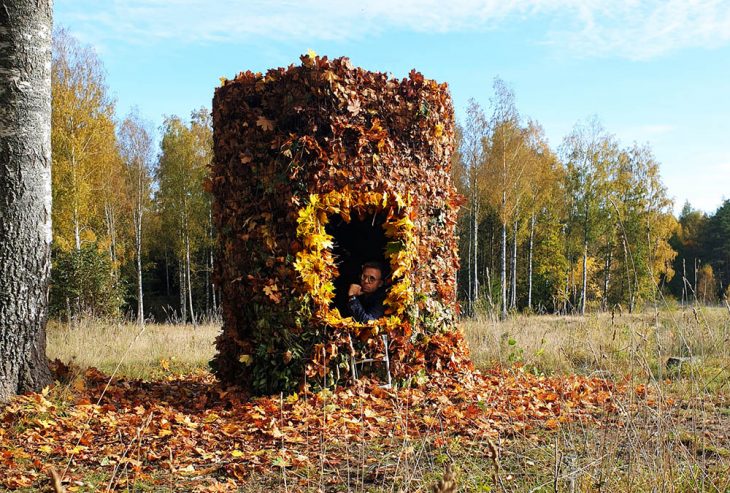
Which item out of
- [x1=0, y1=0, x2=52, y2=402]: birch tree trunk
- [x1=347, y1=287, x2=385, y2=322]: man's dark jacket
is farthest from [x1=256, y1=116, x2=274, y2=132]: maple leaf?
[x1=347, y1=287, x2=385, y2=322]: man's dark jacket

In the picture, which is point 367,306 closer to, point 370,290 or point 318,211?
point 370,290

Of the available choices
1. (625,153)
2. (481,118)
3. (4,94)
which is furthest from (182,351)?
(625,153)

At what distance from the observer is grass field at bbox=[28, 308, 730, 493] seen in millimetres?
3174

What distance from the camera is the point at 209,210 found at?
26.8 metres

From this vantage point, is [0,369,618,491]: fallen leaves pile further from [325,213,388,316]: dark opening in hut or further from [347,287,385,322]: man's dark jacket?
[325,213,388,316]: dark opening in hut

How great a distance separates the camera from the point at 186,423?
5.32m

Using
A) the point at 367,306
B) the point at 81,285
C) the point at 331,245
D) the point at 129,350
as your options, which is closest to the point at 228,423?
the point at 331,245

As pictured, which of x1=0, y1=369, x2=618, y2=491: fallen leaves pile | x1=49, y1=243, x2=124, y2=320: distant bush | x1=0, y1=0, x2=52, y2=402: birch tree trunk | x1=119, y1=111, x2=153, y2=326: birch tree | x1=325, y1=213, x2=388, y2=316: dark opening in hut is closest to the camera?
x1=0, y1=369, x2=618, y2=491: fallen leaves pile

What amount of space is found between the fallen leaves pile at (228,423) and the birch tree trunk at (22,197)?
1.45 feet

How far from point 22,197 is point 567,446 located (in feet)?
16.7

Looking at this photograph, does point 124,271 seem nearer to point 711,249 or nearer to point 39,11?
point 39,11

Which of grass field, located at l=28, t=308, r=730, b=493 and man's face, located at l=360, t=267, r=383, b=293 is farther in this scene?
man's face, located at l=360, t=267, r=383, b=293

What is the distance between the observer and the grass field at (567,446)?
3174mm

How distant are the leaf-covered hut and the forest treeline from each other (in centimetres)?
603
